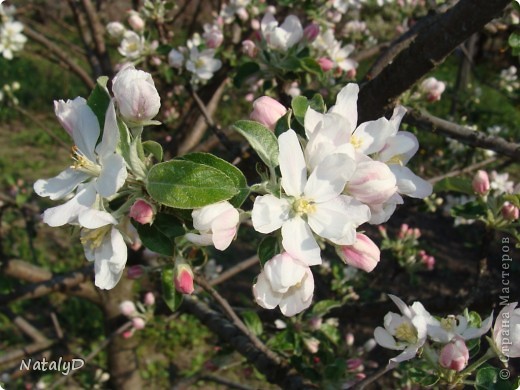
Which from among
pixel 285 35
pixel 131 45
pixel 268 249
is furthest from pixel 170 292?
pixel 131 45

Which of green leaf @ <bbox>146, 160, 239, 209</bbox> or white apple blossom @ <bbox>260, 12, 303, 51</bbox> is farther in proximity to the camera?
white apple blossom @ <bbox>260, 12, 303, 51</bbox>

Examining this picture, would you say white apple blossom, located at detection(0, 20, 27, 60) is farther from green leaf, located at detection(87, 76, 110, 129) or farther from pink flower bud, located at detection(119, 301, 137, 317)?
green leaf, located at detection(87, 76, 110, 129)

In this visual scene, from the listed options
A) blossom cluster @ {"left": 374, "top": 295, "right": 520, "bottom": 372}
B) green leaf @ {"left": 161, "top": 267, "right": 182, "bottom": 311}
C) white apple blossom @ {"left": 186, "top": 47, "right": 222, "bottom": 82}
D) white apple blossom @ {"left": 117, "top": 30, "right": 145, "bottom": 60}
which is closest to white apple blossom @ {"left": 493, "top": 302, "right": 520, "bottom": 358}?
blossom cluster @ {"left": 374, "top": 295, "right": 520, "bottom": 372}

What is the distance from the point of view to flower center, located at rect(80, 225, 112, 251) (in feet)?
3.19

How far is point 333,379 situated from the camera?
166 cm

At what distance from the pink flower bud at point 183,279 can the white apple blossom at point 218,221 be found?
0.27 m

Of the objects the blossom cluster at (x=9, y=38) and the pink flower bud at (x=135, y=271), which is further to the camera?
the blossom cluster at (x=9, y=38)

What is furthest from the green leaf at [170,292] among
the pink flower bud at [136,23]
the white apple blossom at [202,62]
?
the pink flower bud at [136,23]

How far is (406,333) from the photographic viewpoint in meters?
1.21

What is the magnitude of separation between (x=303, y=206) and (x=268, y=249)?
99mm

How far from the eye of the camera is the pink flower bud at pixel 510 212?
149 centimetres

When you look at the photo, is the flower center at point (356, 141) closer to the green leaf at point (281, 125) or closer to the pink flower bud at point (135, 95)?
the green leaf at point (281, 125)

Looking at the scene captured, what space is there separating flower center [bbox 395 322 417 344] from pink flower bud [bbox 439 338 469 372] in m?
0.11

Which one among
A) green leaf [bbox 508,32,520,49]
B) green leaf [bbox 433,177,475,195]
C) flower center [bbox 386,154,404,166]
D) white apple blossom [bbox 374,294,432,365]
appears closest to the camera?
flower center [bbox 386,154,404,166]
